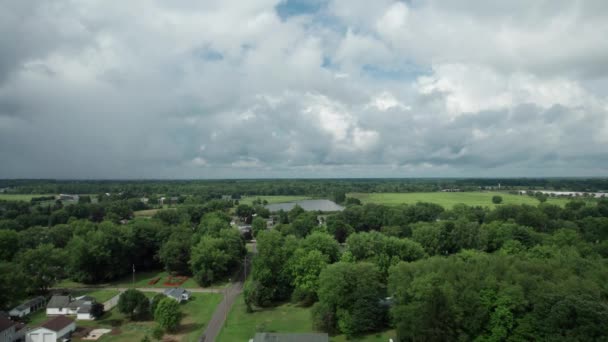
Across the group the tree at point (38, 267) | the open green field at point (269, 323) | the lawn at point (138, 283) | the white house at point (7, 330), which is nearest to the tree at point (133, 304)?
→ the white house at point (7, 330)

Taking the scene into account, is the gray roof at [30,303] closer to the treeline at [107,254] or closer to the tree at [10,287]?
the tree at [10,287]

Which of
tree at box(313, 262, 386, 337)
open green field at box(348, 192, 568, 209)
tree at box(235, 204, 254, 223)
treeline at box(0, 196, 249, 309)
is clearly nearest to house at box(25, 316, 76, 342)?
treeline at box(0, 196, 249, 309)

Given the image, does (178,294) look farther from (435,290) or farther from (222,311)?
(435,290)

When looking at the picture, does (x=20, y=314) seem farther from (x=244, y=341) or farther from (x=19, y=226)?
(x=19, y=226)

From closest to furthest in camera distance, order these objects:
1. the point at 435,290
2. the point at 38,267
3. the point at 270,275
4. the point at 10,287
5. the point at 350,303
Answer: the point at 435,290, the point at 350,303, the point at 10,287, the point at 270,275, the point at 38,267

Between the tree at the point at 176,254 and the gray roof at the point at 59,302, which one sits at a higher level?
the tree at the point at 176,254

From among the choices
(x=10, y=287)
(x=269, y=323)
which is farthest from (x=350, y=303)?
(x=10, y=287)
